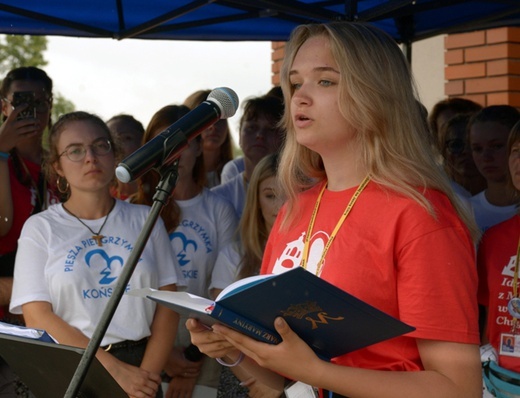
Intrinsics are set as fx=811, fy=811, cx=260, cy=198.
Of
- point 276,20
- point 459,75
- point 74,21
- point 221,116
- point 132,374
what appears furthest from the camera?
point 459,75

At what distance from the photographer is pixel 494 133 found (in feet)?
14.5

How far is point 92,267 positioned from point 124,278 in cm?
165

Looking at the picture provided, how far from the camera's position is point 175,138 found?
72.7 inches

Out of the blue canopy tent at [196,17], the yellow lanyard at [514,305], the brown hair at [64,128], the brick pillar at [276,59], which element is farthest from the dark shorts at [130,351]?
the brick pillar at [276,59]

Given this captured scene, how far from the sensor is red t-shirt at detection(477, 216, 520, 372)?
308 cm

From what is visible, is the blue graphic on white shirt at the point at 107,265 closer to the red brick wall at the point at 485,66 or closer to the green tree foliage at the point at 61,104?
the red brick wall at the point at 485,66

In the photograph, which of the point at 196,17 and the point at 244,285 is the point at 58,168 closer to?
the point at 196,17

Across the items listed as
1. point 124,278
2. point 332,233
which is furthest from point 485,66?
point 124,278

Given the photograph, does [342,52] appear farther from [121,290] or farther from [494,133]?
[494,133]

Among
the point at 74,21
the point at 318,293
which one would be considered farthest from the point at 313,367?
the point at 74,21

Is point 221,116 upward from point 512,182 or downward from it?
upward

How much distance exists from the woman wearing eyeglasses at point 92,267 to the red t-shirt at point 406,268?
5.03ft

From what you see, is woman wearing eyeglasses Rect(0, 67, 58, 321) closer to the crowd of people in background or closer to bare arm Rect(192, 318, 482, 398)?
the crowd of people in background

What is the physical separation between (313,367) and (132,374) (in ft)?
5.44
